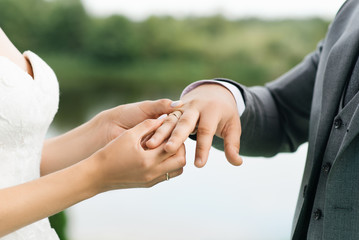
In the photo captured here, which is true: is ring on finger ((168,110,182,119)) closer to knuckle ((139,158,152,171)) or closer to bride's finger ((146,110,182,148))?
bride's finger ((146,110,182,148))

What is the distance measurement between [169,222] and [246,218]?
3.27 feet

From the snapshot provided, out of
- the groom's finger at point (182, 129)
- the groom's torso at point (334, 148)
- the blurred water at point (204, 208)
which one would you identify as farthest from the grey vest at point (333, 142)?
the blurred water at point (204, 208)

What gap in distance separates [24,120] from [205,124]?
0.40 m

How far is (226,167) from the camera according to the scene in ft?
22.2

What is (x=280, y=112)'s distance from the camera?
124cm

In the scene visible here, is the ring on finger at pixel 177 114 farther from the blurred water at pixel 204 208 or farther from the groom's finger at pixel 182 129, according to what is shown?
the blurred water at pixel 204 208

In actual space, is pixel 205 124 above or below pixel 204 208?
above

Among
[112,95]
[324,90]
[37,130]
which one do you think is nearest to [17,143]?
[37,130]

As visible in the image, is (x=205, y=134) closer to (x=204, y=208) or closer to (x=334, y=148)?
(x=334, y=148)

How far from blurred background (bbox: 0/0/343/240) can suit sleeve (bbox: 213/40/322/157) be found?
3882 mm

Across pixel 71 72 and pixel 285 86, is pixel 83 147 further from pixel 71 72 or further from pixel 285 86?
pixel 71 72

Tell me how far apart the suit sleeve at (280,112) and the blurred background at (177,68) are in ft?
12.7

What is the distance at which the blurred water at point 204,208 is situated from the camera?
197 inches

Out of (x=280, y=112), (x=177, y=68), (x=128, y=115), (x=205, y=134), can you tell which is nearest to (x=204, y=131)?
(x=205, y=134)
